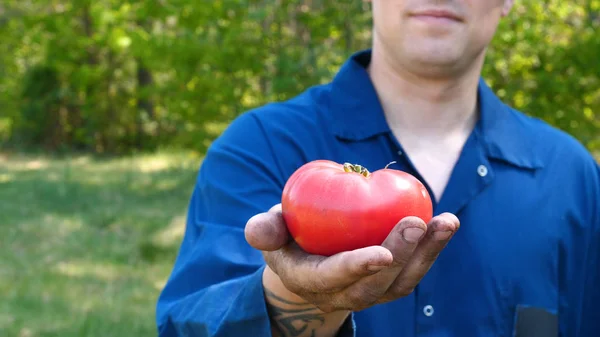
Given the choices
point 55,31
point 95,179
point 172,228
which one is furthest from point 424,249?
point 55,31

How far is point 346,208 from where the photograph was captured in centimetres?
154

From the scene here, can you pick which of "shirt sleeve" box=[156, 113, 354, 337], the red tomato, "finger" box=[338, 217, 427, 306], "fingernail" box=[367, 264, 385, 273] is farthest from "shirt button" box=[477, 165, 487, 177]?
"fingernail" box=[367, 264, 385, 273]

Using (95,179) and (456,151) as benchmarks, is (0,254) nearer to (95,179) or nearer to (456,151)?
Result: (95,179)

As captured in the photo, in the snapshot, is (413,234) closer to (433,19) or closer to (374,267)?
(374,267)

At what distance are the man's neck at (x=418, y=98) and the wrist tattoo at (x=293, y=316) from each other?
87cm

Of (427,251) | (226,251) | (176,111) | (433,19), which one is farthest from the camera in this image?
(176,111)

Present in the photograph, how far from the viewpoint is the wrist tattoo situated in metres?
1.70

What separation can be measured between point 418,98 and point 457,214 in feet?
1.32

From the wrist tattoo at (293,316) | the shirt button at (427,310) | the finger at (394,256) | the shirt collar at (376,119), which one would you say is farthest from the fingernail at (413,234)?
the shirt collar at (376,119)

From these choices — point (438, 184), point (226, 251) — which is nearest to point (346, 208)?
point (226, 251)

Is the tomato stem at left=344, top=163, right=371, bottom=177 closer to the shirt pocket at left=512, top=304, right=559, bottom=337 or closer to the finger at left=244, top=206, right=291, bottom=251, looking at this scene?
the finger at left=244, top=206, right=291, bottom=251

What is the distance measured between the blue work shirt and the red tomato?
1.37ft

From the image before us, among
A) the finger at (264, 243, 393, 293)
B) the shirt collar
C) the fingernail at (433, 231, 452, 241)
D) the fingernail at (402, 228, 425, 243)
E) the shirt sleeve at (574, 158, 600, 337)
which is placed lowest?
the shirt sleeve at (574, 158, 600, 337)

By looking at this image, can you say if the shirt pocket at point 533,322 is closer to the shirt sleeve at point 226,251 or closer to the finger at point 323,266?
the shirt sleeve at point 226,251
